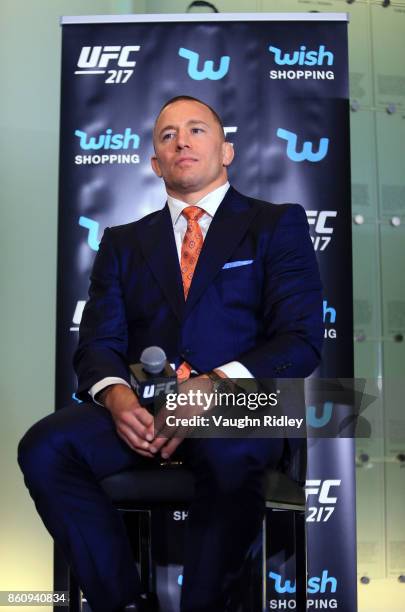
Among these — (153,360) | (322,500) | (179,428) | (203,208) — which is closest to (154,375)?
(153,360)

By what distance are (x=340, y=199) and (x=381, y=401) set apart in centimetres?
117

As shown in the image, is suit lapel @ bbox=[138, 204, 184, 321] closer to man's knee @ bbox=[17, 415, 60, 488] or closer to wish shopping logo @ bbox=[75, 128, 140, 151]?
man's knee @ bbox=[17, 415, 60, 488]

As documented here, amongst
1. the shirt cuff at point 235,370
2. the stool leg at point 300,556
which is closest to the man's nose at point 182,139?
the shirt cuff at point 235,370

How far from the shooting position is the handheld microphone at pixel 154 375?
152cm

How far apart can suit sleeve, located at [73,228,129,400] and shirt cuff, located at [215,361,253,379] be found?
0.27 m

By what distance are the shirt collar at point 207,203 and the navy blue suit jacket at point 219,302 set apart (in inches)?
1.3

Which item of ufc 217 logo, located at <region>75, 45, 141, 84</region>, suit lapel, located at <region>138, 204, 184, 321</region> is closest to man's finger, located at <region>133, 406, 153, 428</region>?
suit lapel, located at <region>138, 204, 184, 321</region>

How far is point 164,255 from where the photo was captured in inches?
80.1

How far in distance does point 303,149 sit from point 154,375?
1.51 meters

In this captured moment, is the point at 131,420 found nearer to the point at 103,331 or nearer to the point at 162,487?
the point at 162,487

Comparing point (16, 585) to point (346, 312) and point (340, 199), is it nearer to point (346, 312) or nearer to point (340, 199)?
point (346, 312)

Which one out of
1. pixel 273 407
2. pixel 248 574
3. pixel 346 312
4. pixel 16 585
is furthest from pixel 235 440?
pixel 16 585

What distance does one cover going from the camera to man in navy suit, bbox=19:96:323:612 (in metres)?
1.62

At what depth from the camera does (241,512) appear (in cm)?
160
